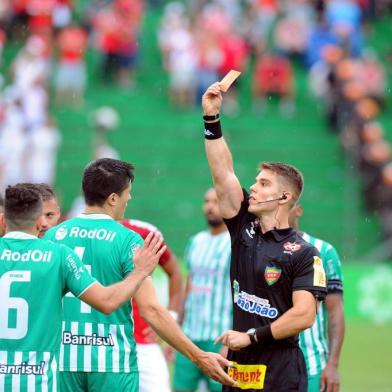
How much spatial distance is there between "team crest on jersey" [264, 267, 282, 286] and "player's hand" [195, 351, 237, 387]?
0.53 meters

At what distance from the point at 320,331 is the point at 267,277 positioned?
1.39 metres

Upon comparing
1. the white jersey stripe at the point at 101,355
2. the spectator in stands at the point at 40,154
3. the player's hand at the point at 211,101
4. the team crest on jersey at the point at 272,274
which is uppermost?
the spectator in stands at the point at 40,154

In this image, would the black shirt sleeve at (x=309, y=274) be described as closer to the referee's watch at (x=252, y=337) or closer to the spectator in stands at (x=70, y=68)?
the referee's watch at (x=252, y=337)

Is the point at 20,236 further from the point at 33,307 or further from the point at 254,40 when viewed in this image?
the point at 254,40

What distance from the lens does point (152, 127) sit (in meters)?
23.9

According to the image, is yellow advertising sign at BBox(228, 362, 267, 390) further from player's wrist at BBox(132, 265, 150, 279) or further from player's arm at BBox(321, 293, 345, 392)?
player's arm at BBox(321, 293, 345, 392)

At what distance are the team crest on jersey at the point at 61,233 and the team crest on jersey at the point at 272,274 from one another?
121 cm

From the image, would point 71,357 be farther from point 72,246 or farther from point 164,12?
point 164,12

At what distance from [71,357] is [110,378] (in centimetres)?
26

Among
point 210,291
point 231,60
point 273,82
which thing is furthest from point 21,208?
point 273,82

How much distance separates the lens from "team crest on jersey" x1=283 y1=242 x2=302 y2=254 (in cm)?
659

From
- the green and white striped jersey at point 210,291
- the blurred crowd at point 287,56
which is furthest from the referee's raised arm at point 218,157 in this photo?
the blurred crowd at point 287,56

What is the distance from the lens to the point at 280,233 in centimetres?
675

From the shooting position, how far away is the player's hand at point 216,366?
21.3 feet
